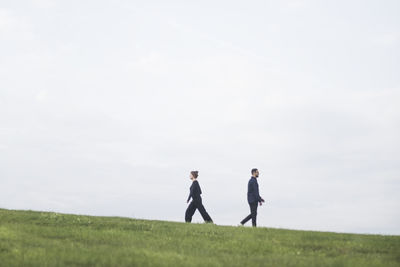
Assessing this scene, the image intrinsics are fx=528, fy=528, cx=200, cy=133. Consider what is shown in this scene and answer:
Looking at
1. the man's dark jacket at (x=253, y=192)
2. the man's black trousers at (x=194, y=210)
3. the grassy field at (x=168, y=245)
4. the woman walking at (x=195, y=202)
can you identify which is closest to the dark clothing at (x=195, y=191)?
the woman walking at (x=195, y=202)

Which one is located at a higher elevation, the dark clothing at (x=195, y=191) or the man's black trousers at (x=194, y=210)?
the dark clothing at (x=195, y=191)

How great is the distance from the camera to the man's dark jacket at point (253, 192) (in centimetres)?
2683

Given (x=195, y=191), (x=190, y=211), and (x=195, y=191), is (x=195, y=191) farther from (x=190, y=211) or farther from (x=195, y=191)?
(x=190, y=211)

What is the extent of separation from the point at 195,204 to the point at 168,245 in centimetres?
999

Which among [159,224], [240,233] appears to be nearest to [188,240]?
[240,233]

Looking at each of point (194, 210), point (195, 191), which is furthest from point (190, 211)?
point (195, 191)

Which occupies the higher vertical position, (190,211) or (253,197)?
(253,197)

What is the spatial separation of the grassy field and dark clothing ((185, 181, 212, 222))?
4.31 metres

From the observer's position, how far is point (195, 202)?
27.5m

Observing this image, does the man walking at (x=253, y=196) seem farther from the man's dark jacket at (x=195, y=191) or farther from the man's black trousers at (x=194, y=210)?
the man's dark jacket at (x=195, y=191)

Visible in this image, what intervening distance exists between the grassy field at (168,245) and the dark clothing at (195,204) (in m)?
4.31

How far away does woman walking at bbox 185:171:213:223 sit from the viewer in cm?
2744

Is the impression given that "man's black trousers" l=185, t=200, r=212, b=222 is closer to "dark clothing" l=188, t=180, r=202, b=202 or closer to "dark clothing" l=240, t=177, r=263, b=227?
"dark clothing" l=188, t=180, r=202, b=202

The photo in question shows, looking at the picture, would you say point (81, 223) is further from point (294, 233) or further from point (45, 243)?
point (294, 233)
